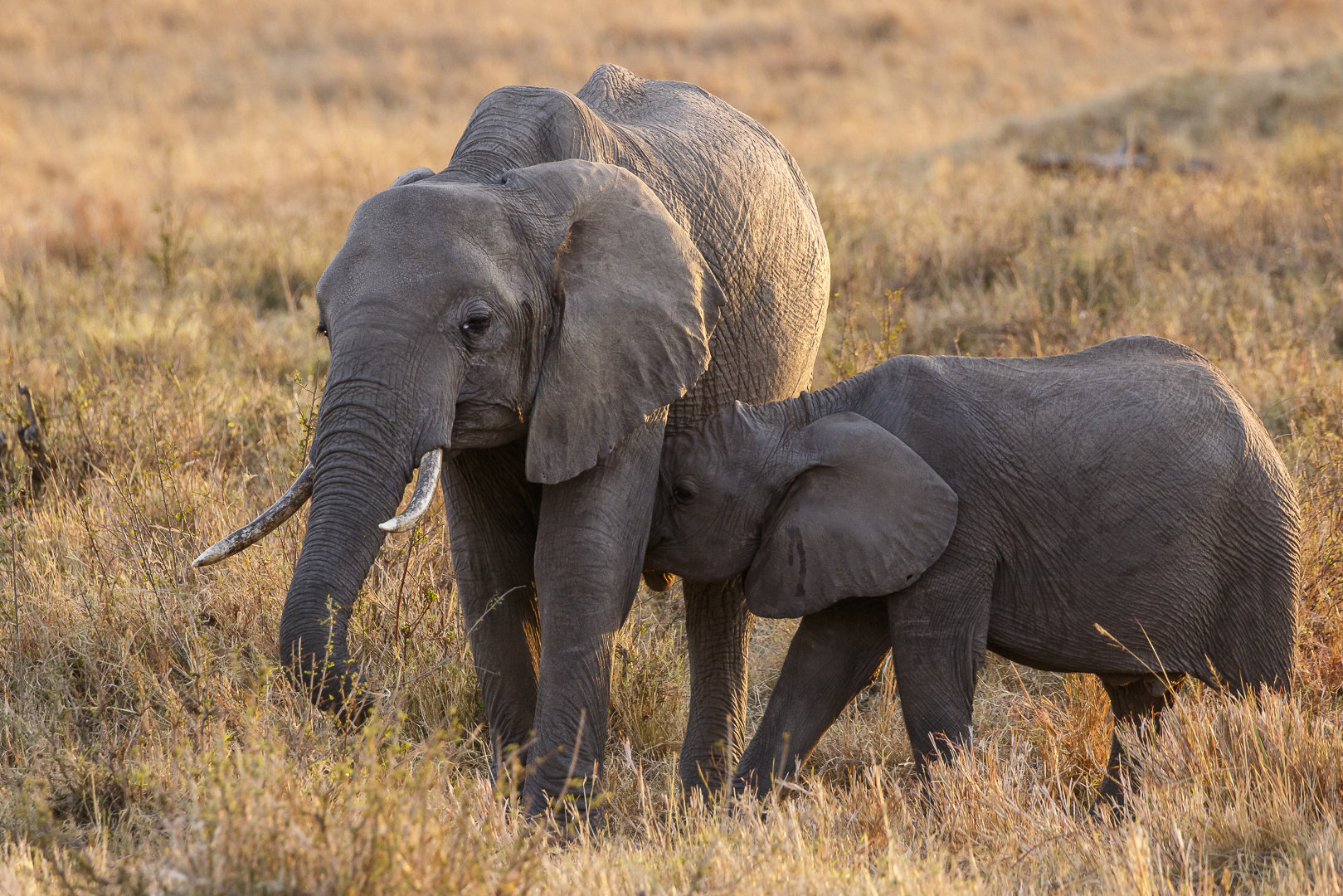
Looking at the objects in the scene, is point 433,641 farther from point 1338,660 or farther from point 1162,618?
point 1338,660

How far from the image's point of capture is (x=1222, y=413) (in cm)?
435

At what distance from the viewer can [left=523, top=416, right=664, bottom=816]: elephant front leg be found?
13.8 ft

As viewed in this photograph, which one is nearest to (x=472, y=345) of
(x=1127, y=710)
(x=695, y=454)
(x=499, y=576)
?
(x=695, y=454)

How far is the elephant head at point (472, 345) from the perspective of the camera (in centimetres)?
367

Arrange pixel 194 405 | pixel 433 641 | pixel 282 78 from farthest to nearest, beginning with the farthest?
pixel 282 78 → pixel 194 405 → pixel 433 641

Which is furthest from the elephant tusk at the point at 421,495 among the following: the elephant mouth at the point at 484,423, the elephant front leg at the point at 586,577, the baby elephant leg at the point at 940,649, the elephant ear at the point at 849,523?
the baby elephant leg at the point at 940,649

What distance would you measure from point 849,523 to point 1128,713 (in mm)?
1364

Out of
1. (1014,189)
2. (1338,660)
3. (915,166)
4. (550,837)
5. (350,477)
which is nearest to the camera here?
(350,477)

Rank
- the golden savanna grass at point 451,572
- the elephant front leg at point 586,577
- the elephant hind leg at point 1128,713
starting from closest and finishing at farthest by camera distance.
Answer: the golden savanna grass at point 451,572 < the elephant front leg at point 586,577 < the elephant hind leg at point 1128,713

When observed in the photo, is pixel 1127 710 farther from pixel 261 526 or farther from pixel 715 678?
pixel 261 526

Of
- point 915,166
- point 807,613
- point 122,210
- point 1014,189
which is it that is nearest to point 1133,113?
point 915,166

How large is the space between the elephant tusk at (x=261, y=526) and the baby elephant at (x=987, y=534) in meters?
1.15

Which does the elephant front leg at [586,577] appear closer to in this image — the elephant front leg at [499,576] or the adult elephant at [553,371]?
the adult elephant at [553,371]

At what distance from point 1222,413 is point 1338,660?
1349 mm
